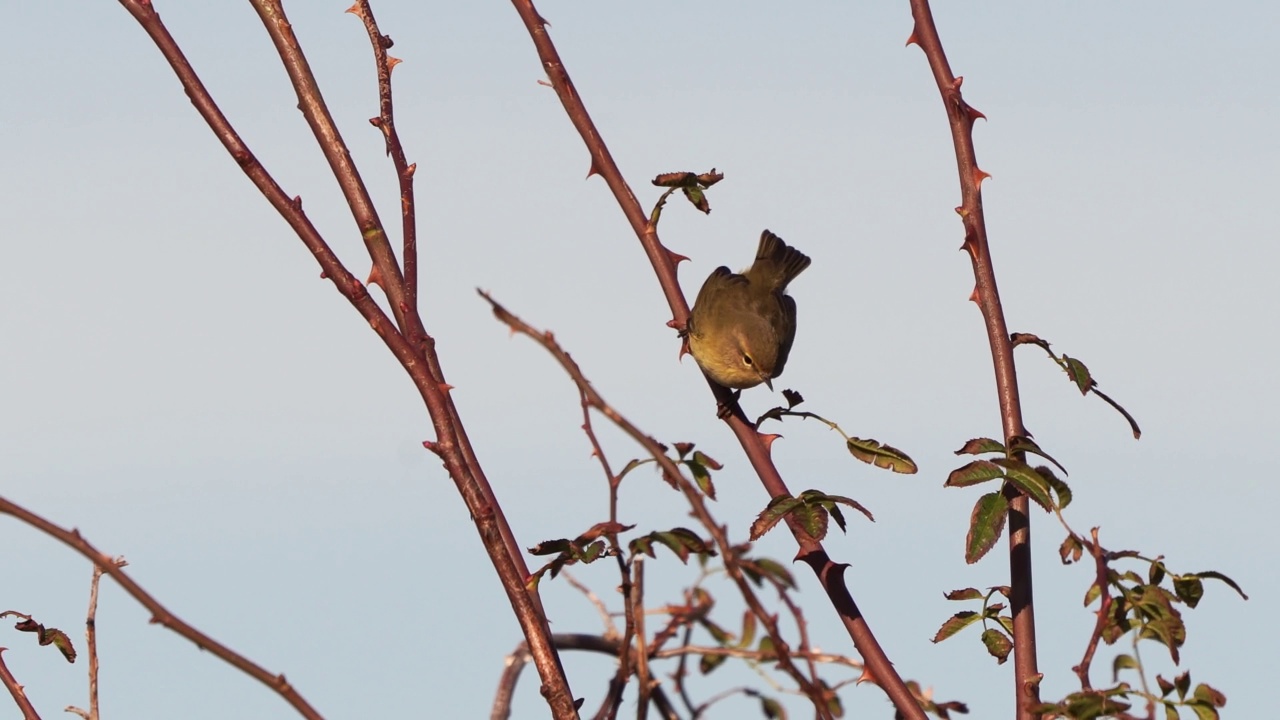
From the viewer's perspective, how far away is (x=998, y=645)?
9.58 ft

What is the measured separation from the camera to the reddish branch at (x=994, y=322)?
2.87 metres

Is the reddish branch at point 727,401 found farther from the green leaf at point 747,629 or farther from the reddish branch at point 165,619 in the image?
the reddish branch at point 165,619

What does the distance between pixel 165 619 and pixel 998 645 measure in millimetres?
1750

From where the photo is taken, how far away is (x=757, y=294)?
7.27 metres

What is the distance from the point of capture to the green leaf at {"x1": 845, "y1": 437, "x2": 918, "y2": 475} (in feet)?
9.91

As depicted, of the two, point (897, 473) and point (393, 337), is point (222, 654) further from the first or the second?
point (897, 473)

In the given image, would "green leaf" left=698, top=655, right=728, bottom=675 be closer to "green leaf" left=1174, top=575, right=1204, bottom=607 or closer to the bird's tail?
"green leaf" left=1174, top=575, right=1204, bottom=607

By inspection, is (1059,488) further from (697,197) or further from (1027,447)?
(697,197)

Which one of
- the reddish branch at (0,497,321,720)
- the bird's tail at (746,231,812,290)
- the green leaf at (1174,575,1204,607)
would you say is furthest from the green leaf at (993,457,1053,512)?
the bird's tail at (746,231,812,290)

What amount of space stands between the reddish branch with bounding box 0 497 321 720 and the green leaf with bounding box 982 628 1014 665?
1528 mm

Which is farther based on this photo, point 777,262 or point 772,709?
point 777,262

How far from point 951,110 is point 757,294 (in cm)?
405

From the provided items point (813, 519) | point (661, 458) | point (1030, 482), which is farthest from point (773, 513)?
point (661, 458)

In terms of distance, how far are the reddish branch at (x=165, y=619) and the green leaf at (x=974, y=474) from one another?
1355 millimetres
